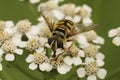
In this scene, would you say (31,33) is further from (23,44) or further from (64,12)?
(64,12)

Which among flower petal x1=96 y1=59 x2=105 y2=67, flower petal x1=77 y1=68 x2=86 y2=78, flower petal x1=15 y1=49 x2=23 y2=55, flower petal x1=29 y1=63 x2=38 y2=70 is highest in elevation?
flower petal x1=15 y1=49 x2=23 y2=55

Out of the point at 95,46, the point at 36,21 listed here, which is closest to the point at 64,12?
the point at 36,21

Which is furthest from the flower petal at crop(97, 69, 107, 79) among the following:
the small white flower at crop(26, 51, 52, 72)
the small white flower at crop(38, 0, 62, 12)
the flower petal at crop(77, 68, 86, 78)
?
the small white flower at crop(38, 0, 62, 12)

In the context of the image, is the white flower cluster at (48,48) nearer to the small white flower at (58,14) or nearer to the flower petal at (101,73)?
the flower petal at (101,73)

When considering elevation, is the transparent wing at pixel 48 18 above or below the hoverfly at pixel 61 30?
above

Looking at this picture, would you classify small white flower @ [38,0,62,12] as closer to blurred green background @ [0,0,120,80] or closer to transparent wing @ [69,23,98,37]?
blurred green background @ [0,0,120,80]

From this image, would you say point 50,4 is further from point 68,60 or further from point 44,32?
point 68,60

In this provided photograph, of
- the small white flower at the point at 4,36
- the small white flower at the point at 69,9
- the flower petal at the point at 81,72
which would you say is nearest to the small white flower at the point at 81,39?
the flower petal at the point at 81,72
